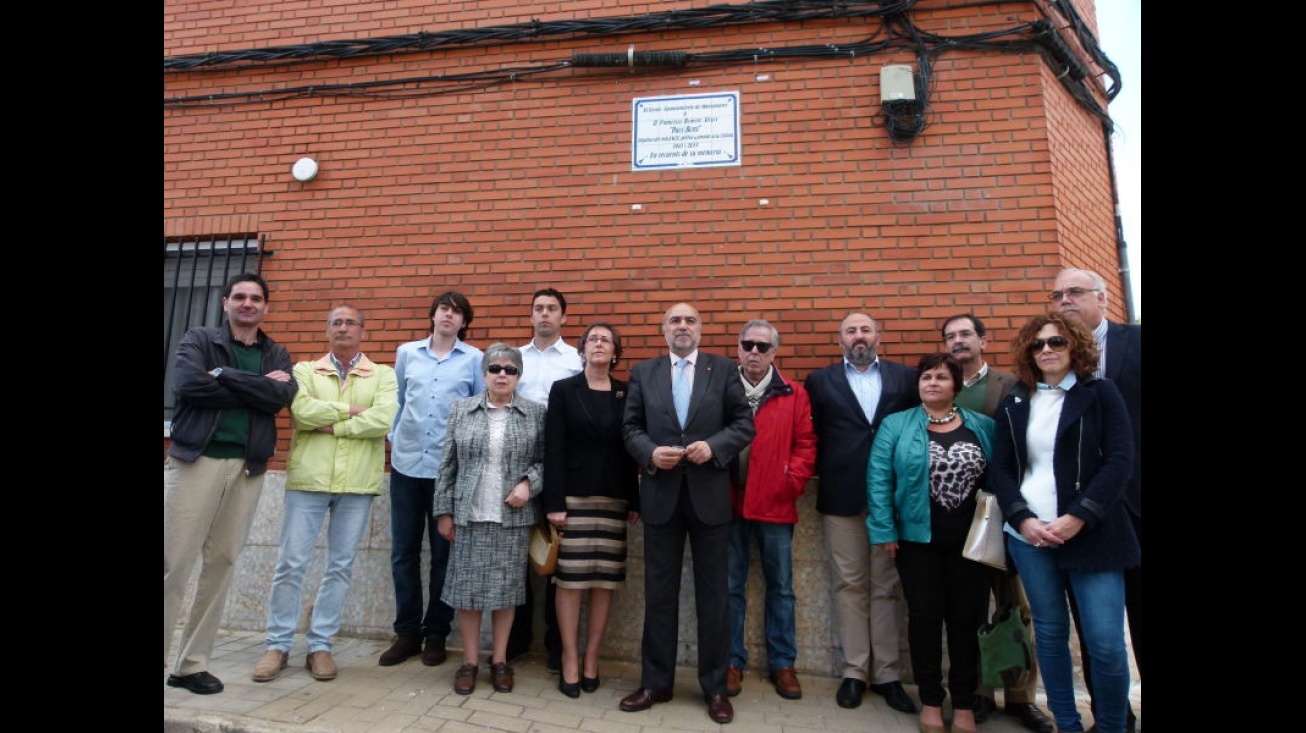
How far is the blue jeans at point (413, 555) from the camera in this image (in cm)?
400

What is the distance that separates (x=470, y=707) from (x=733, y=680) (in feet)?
4.35

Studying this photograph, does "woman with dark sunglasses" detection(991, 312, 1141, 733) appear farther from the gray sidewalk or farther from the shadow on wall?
the shadow on wall

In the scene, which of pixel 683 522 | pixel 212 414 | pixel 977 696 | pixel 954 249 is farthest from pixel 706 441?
pixel 212 414

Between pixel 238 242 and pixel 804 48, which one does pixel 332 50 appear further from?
pixel 804 48

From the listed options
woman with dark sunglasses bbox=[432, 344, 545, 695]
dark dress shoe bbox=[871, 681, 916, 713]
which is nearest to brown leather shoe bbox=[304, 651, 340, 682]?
woman with dark sunglasses bbox=[432, 344, 545, 695]

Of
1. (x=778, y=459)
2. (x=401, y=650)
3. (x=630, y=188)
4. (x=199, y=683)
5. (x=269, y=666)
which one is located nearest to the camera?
(x=199, y=683)

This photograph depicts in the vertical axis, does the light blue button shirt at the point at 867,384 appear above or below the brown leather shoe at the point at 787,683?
above

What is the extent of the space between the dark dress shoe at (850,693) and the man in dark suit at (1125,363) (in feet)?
3.39

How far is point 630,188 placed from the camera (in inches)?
186

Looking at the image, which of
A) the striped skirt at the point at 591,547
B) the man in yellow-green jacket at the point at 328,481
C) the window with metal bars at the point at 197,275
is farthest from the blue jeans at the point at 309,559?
the window with metal bars at the point at 197,275

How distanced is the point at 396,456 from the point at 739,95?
3.25m

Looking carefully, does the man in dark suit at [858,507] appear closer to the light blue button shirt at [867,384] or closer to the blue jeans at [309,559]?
the light blue button shirt at [867,384]

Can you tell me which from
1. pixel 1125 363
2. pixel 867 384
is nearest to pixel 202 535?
pixel 867 384

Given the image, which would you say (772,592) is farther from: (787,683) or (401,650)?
(401,650)
